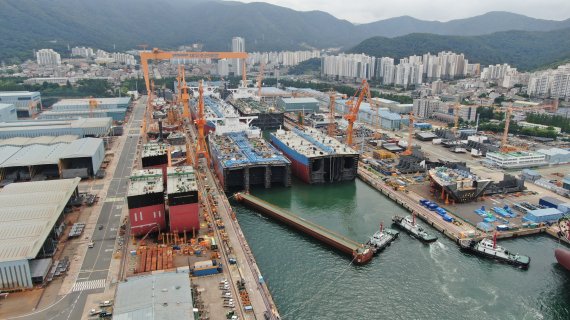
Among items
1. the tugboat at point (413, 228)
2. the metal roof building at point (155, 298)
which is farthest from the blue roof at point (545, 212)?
the metal roof building at point (155, 298)

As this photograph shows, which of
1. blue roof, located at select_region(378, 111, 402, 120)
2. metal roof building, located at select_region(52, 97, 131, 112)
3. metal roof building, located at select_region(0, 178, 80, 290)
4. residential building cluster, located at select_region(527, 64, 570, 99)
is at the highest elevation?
residential building cluster, located at select_region(527, 64, 570, 99)

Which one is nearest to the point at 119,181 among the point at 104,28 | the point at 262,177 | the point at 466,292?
the point at 262,177

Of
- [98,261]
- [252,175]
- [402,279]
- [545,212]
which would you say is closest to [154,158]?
[252,175]

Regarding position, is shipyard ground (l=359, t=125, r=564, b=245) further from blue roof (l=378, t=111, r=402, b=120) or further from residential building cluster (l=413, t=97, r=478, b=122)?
residential building cluster (l=413, t=97, r=478, b=122)

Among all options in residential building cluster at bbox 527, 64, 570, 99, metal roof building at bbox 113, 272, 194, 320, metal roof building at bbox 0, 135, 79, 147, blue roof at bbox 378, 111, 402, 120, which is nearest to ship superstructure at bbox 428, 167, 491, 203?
metal roof building at bbox 113, 272, 194, 320

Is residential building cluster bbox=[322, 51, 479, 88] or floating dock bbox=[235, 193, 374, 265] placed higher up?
residential building cluster bbox=[322, 51, 479, 88]

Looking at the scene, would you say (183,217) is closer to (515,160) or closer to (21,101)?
(515,160)
